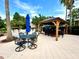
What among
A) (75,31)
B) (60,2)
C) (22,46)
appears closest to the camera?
(22,46)

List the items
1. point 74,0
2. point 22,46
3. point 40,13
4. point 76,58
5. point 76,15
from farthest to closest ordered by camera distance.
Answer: point 40,13
point 76,15
point 74,0
point 22,46
point 76,58

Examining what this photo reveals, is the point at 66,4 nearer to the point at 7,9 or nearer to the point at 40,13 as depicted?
the point at 7,9

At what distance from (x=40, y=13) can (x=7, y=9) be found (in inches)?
1283

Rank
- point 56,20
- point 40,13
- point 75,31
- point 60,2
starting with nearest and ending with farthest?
point 56,20 → point 75,31 → point 60,2 → point 40,13

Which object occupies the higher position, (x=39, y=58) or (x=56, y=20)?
(x=56, y=20)

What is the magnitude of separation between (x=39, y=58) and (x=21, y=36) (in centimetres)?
388

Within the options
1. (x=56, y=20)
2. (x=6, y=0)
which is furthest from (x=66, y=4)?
(x=6, y=0)

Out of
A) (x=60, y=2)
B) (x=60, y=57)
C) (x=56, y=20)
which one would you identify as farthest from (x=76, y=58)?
(x=60, y=2)

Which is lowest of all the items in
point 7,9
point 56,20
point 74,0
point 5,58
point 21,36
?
point 5,58

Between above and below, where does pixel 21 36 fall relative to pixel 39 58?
above

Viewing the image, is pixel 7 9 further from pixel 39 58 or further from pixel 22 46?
pixel 39 58

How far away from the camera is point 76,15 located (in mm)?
42500

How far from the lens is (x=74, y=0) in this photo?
26.9 m

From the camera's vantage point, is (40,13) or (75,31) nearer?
(75,31)
